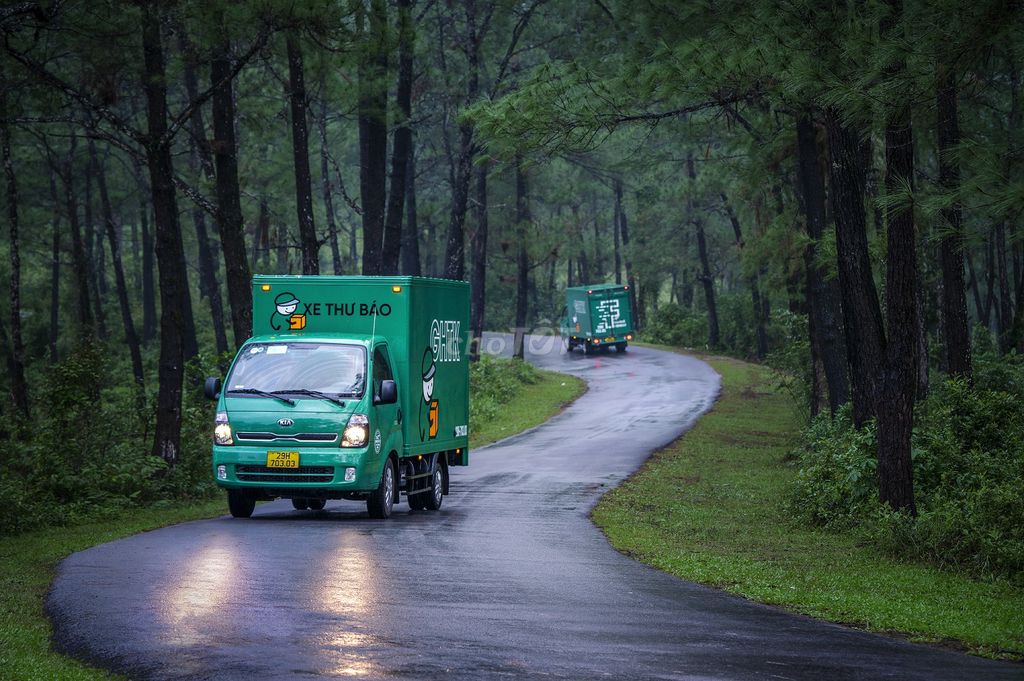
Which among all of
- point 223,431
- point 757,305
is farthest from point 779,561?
point 757,305

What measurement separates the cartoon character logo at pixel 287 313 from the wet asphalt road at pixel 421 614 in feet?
8.47

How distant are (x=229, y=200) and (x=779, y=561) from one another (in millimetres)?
12438

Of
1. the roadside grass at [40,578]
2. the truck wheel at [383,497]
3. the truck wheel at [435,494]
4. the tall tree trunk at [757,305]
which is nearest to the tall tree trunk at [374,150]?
the truck wheel at [435,494]

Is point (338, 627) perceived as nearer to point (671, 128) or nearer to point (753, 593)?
point (753, 593)

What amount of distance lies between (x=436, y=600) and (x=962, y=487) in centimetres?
780

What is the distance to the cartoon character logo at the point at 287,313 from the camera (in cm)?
1656

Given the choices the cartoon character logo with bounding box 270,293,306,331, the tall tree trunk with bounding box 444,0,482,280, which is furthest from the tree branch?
the tall tree trunk with bounding box 444,0,482,280

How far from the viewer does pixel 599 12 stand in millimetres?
24875

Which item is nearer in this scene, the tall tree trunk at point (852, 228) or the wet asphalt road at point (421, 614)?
the wet asphalt road at point (421, 614)

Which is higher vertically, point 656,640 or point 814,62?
point 814,62

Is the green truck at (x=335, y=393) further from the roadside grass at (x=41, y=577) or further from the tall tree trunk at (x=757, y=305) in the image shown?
the tall tree trunk at (x=757, y=305)

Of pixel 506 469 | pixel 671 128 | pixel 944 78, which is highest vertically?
pixel 671 128

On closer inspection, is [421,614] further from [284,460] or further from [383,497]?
[383,497]

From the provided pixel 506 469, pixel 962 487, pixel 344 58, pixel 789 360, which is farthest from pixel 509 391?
pixel 962 487
